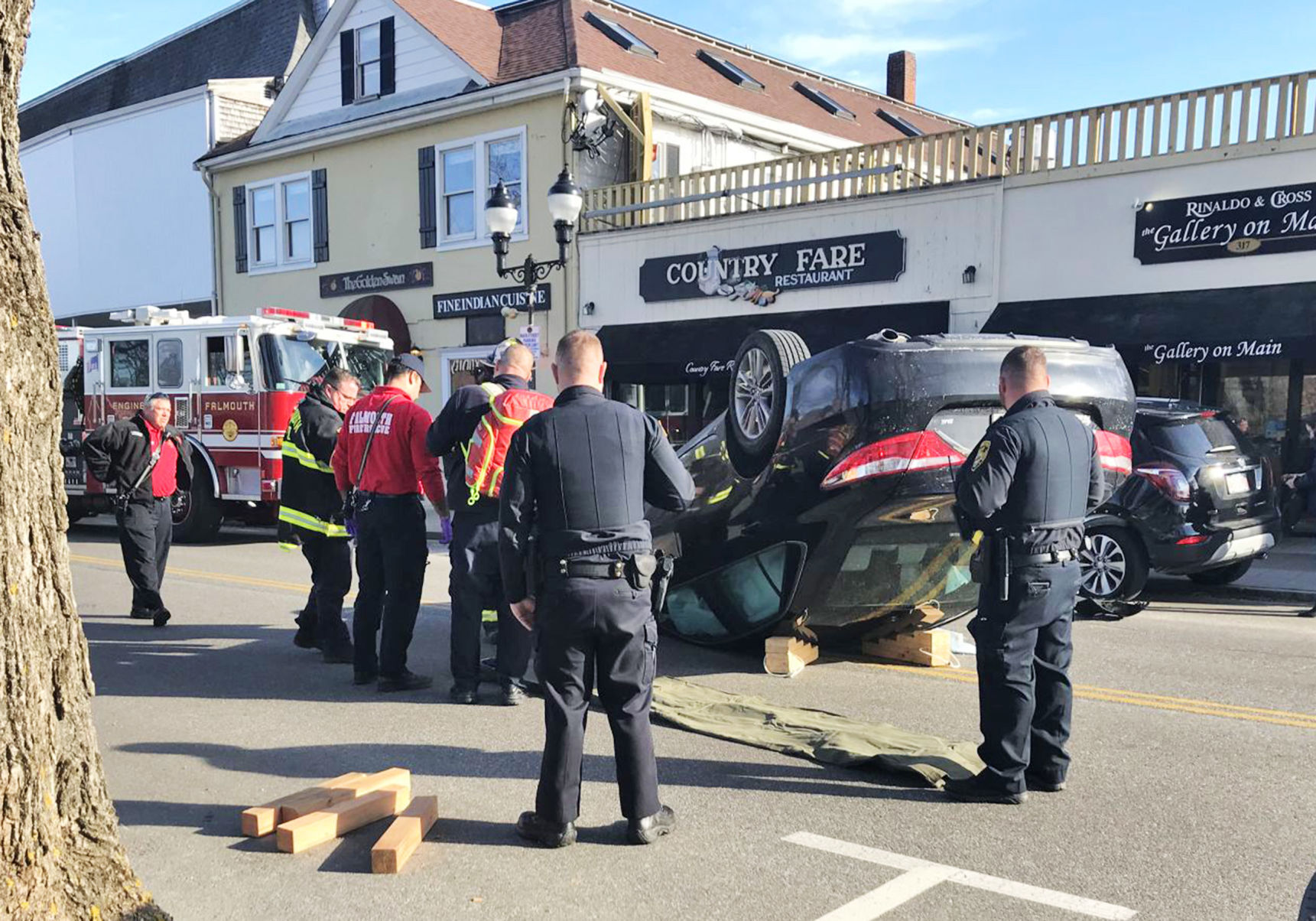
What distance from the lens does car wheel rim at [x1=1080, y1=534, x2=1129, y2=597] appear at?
9023 millimetres

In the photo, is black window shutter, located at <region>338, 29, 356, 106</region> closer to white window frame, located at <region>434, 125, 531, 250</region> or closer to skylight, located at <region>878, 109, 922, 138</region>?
white window frame, located at <region>434, 125, 531, 250</region>

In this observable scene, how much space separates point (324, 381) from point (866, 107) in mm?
22871

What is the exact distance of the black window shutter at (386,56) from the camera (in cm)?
2141

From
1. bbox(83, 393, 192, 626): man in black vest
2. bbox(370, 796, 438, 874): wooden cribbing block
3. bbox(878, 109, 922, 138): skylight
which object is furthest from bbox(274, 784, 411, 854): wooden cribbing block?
bbox(878, 109, 922, 138): skylight

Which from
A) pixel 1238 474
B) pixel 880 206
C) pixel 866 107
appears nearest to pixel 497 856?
pixel 1238 474

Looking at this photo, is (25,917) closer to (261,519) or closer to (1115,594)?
(1115,594)

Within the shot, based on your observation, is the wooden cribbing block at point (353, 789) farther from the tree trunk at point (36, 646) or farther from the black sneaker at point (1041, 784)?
the black sneaker at point (1041, 784)

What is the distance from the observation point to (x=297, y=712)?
A: 5664 mm

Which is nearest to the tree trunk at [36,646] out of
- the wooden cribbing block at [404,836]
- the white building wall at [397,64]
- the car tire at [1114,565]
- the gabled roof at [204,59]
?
the wooden cribbing block at [404,836]

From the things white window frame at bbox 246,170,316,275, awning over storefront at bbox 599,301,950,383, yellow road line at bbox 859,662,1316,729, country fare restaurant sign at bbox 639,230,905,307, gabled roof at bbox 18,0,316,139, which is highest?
gabled roof at bbox 18,0,316,139

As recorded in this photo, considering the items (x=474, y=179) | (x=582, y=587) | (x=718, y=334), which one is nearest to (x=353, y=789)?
(x=582, y=587)

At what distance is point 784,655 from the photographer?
20.7 ft

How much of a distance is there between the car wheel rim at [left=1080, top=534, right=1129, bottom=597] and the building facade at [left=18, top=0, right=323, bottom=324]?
2125cm

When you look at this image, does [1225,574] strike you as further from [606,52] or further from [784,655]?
[606,52]
